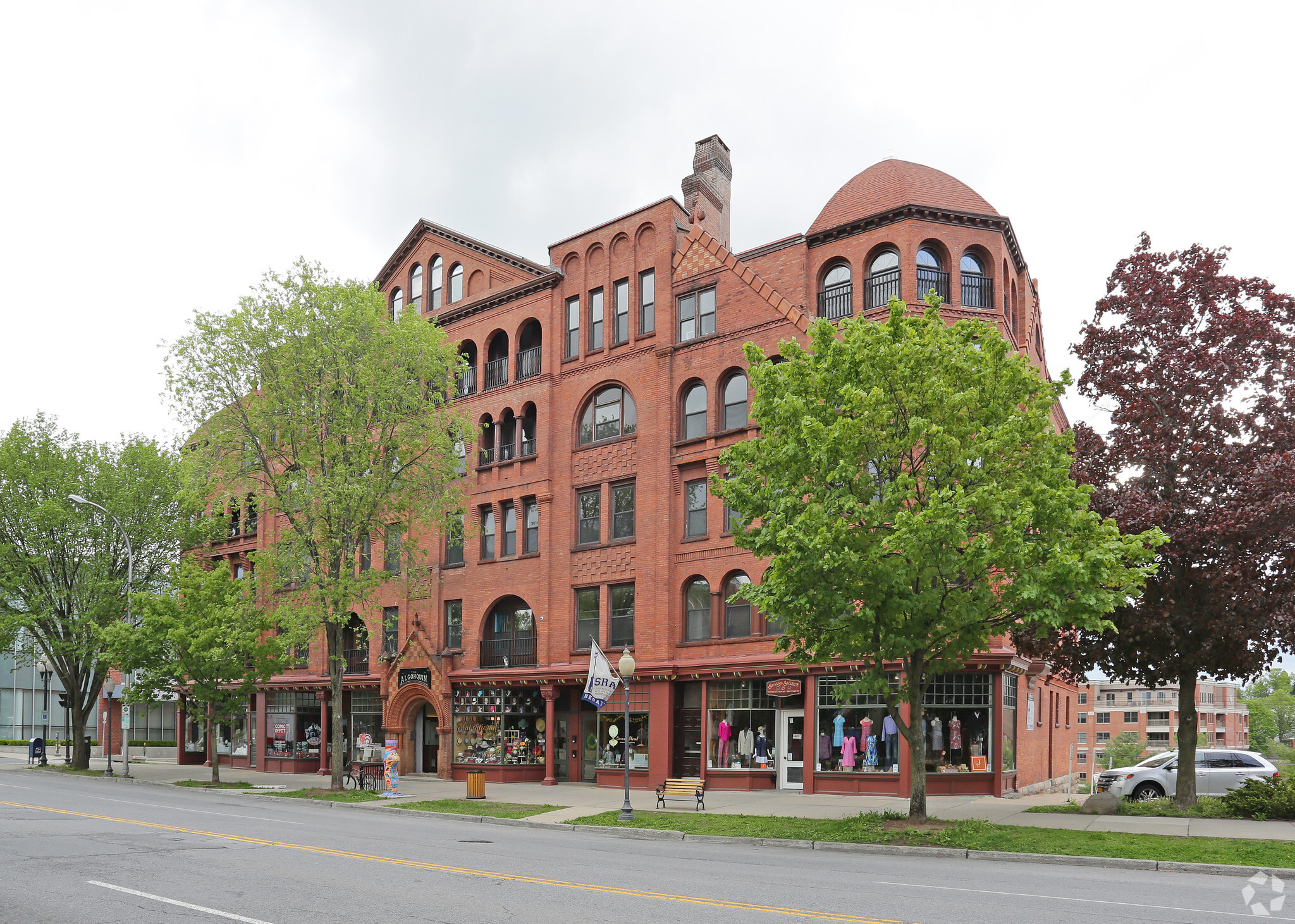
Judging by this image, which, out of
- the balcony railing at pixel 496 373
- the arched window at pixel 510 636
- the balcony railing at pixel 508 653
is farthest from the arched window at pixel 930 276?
the balcony railing at pixel 508 653

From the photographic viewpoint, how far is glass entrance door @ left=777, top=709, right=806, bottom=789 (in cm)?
2962

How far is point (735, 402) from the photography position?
3189cm

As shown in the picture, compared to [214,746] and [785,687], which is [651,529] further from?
[214,746]

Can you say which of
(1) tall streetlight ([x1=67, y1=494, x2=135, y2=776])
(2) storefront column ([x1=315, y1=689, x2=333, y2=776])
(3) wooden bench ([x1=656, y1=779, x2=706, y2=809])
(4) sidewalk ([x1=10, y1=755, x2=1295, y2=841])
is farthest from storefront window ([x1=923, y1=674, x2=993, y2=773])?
(1) tall streetlight ([x1=67, y1=494, x2=135, y2=776])

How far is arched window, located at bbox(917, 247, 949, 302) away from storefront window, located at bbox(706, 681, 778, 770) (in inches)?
467

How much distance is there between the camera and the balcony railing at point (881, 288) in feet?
97.8

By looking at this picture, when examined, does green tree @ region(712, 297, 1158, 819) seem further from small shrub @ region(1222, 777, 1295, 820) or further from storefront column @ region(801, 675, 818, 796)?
storefront column @ region(801, 675, 818, 796)

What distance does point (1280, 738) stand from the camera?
138 m

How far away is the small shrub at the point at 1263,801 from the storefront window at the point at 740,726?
1192 cm

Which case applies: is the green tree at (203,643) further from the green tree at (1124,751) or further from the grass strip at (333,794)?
the green tree at (1124,751)

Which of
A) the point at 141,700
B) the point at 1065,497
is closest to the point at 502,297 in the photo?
the point at 141,700

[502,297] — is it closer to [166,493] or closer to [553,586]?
[553,586]

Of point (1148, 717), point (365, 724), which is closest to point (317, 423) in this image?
point (365, 724)

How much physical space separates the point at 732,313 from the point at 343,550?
1375 centimetres
